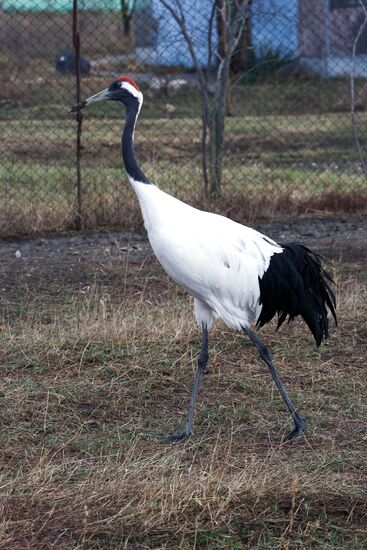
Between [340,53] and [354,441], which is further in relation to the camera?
[340,53]

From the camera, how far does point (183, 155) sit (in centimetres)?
1205

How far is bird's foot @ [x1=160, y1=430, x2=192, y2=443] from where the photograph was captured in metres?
4.84

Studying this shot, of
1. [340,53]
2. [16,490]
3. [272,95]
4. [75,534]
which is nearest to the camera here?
[75,534]

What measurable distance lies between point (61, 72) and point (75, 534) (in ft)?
41.6

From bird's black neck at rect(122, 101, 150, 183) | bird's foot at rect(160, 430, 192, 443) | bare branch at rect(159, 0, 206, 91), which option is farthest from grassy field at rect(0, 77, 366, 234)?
bird's foot at rect(160, 430, 192, 443)

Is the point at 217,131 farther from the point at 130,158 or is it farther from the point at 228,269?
the point at 228,269

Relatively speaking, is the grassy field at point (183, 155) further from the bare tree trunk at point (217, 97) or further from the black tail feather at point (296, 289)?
the black tail feather at point (296, 289)

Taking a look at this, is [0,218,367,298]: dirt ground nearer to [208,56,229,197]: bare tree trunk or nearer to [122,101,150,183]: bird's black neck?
[208,56,229,197]: bare tree trunk

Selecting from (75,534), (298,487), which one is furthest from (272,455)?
(75,534)

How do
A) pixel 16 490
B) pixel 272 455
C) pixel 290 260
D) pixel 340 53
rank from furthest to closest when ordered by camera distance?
pixel 340 53 → pixel 290 260 → pixel 272 455 → pixel 16 490

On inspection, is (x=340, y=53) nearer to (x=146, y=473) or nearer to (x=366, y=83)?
(x=366, y=83)

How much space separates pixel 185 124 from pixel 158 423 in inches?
352

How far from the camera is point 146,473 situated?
432 cm

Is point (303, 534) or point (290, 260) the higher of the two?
point (290, 260)
